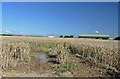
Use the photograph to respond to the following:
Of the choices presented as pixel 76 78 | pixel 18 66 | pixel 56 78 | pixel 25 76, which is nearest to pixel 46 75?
pixel 56 78

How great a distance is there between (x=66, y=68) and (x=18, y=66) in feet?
7.85

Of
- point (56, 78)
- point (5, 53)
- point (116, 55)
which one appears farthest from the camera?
point (116, 55)

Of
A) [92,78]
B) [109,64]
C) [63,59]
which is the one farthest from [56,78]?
[109,64]

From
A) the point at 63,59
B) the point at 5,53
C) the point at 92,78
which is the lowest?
the point at 92,78

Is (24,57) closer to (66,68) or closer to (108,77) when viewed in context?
(66,68)

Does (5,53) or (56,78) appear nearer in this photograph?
(56,78)

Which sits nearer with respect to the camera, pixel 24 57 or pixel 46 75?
pixel 46 75

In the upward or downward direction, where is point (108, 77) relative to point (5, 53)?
downward

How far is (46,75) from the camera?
5.38 metres

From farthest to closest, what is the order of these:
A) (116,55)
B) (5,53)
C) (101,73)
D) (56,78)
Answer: (116,55), (5,53), (101,73), (56,78)

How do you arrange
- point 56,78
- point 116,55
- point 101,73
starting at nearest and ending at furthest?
point 56,78
point 101,73
point 116,55

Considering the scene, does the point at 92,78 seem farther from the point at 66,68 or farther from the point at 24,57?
the point at 24,57

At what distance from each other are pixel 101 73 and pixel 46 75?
8.26 ft

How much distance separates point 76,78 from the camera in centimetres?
523
